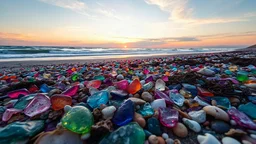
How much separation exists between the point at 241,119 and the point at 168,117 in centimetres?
53

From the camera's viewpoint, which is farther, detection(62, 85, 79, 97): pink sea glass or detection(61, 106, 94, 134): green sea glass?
detection(62, 85, 79, 97): pink sea glass

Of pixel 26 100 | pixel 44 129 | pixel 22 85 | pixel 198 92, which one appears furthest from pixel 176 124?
pixel 22 85

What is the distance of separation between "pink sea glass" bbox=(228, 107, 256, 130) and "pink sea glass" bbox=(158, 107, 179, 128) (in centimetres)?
41

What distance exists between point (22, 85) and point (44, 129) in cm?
151

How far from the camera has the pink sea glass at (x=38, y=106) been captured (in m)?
1.14

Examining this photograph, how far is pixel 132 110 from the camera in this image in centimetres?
104

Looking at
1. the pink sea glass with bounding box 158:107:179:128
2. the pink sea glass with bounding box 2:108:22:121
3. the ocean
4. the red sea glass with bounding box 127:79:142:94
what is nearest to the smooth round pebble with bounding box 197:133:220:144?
the pink sea glass with bounding box 158:107:179:128

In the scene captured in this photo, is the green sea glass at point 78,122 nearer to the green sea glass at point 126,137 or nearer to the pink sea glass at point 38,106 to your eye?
the green sea glass at point 126,137

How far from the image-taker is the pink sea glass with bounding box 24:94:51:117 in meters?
1.14

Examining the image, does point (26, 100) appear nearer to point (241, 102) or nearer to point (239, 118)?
point (239, 118)

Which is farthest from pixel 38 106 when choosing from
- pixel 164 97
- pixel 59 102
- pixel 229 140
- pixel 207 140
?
pixel 229 140

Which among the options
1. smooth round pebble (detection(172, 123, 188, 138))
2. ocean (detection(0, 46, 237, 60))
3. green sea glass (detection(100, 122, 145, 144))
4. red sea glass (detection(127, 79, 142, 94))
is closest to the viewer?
green sea glass (detection(100, 122, 145, 144))

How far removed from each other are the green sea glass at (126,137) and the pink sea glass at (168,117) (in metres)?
0.29

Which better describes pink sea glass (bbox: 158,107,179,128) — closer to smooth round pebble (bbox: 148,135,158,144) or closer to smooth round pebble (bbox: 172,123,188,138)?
smooth round pebble (bbox: 172,123,188,138)
